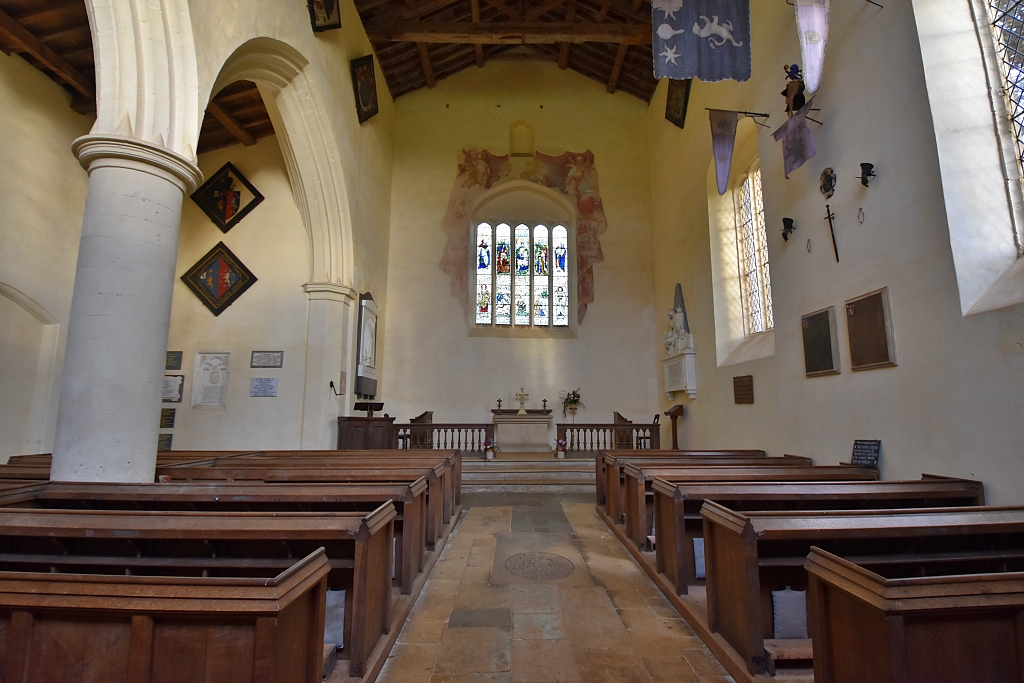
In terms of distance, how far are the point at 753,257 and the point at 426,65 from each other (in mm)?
7284

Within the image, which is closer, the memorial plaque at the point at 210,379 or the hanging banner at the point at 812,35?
the hanging banner at the point at 812,35

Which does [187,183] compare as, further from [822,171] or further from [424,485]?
[822,171]

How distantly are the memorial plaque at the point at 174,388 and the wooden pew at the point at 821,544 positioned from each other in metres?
7.57

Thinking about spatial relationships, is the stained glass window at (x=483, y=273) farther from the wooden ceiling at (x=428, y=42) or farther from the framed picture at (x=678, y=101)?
the framed picture at (x=678, y=101)

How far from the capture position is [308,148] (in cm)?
683

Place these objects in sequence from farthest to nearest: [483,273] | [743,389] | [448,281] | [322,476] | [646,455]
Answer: [483,273] → [448,281] → [743,389] → [646,455] → [322,476]

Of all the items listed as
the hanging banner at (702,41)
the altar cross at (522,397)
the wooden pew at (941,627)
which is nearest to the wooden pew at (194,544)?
the wooden pew at (941,627)

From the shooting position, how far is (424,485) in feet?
9.68

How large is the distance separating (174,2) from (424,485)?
158 inches

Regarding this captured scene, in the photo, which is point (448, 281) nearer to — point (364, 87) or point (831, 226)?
point (364, 87)

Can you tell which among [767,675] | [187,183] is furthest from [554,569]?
[187,183]

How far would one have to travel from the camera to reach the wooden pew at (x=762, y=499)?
2502 mm

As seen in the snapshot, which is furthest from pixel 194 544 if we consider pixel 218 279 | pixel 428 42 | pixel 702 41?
pixel 428 42

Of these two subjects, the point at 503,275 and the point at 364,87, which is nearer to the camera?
the point at 364,87
